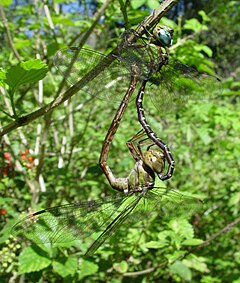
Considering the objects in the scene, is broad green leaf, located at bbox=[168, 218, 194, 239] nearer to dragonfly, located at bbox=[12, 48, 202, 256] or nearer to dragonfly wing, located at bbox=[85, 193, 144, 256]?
dragonfly, located at bbox=[12, 48, 202, 256]

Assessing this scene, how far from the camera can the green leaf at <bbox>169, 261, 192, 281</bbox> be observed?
7.07ft

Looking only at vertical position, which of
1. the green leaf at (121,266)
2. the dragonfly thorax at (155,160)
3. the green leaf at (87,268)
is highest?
the dragonfly thorax at (155,160)

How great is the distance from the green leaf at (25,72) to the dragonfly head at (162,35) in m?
0.26

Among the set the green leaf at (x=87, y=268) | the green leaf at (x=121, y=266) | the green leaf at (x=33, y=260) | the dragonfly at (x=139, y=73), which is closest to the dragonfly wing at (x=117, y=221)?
the dragonfly at (x=139, y=73)

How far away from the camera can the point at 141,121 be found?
1.19m

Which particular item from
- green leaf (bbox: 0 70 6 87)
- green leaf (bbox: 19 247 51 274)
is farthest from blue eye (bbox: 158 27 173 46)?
green leaf (bbox: 19 247 51 274)

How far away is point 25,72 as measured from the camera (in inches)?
40.4

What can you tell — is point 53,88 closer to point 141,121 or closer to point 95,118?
point 95,118

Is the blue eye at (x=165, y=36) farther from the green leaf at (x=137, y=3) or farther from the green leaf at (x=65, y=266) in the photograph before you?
the green leaf at (x=137, y=3)

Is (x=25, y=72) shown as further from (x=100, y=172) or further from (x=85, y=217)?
(x=100, y=172)

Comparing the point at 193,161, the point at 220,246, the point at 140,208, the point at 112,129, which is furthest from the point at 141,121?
the point at 193,161

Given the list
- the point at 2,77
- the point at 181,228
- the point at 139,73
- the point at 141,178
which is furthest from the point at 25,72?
the point at 181,228

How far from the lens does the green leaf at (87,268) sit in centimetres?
188

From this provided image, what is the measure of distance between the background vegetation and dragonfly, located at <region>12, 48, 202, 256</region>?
0.61ft
